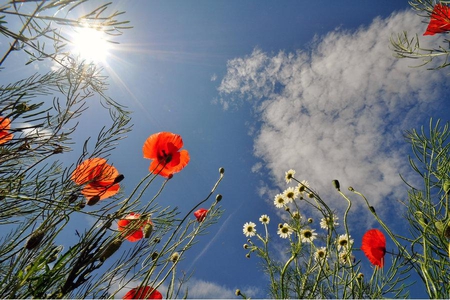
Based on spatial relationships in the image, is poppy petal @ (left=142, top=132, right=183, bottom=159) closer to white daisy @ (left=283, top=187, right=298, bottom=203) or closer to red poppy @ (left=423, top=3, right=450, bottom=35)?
red poppy @ (left=423, top=3, right=450, bottom=35)

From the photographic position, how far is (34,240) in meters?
0.65

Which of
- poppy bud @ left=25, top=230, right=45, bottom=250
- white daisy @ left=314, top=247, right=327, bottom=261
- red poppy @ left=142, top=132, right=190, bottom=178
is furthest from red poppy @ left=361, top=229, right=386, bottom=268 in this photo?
poppy bud @ left=25, top=230, right=45, bottom=250

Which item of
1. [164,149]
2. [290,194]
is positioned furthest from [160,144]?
[290,194]

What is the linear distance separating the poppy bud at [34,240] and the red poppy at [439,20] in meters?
1.76

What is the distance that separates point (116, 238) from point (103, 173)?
1.38ft

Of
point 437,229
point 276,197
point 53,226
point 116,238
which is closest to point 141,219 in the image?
point 116,238

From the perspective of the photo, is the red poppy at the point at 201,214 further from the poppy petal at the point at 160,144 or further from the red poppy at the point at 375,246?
the red poppy at the point at 375,246

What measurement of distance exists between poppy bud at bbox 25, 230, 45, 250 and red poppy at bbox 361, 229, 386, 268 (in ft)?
4.55

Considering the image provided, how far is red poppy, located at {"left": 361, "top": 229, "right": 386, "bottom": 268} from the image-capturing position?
55.4 inches

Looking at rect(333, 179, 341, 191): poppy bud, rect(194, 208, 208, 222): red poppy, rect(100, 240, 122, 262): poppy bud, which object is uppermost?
rect(333, 179, 341, 191): poppy bud

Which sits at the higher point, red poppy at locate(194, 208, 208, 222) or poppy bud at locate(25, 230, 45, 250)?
red poppy at locate(194, 208, 208, 222)

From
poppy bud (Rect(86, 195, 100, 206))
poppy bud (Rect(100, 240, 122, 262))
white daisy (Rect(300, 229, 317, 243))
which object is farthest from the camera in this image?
white daisy (Rect(300, 229, 317, 243))

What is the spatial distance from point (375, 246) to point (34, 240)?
1.41 metres

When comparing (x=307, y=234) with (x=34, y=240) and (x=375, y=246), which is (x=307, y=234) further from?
(x=34, y=240)
